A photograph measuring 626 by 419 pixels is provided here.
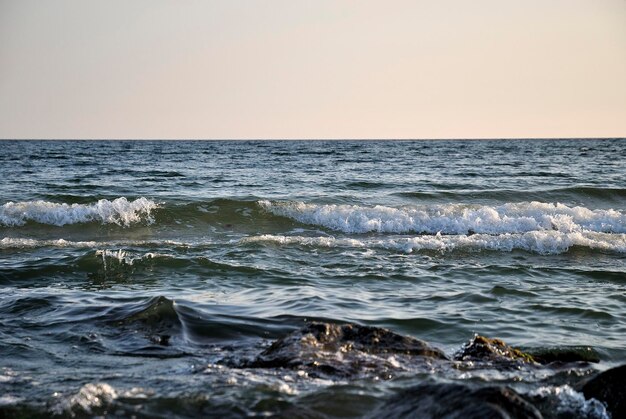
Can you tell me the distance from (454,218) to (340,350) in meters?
11.5

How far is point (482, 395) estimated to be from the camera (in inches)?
162

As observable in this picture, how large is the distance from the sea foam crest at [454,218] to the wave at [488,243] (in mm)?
2325

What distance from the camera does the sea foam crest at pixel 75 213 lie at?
16.6m

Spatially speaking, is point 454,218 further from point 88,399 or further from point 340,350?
point 88,399

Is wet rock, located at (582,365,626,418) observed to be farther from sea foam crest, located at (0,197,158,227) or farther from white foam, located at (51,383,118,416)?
sea foam crest, located at (0,197,158,227)

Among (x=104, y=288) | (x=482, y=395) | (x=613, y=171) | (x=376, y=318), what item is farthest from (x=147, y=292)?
(x=613, y=171)

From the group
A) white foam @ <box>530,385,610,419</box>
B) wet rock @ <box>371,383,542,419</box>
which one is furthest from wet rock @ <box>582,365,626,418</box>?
wet rock @ <box>371,383,542,419</box>

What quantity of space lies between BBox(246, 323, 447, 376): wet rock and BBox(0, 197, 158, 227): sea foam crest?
1156 centimetres

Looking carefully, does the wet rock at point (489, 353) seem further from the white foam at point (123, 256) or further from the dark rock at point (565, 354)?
the white foam at point (123, 256)

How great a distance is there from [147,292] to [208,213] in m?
8.63

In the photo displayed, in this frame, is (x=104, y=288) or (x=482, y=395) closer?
(x=482, y=395)

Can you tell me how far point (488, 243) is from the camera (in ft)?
42.7

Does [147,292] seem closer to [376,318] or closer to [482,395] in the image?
[376,318]

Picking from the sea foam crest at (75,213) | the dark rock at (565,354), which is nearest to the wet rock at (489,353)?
the dark rock at (565,354)
